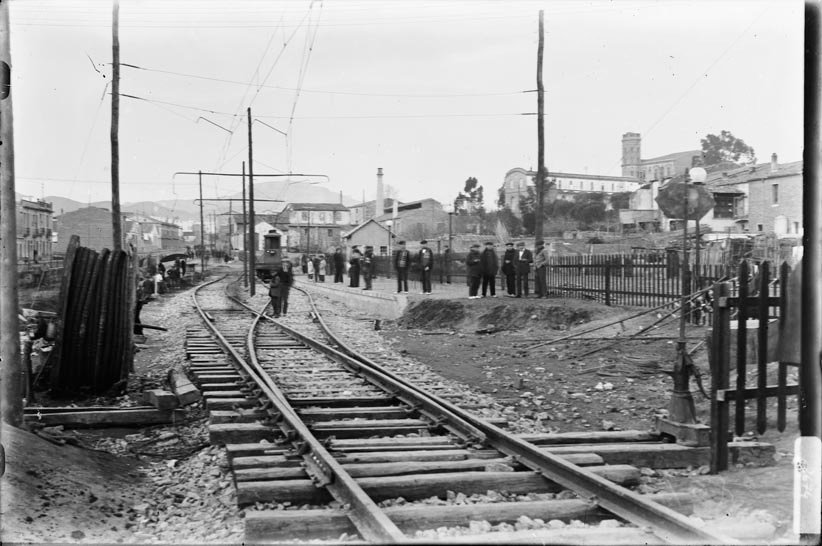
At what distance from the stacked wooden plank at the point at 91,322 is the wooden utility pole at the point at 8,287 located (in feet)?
7.86

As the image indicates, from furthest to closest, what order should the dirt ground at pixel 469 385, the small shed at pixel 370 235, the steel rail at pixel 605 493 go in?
the small shed at pixel 370 235 → the dirt ground at pixel 469 385 → the steel rail at pixel 605 493

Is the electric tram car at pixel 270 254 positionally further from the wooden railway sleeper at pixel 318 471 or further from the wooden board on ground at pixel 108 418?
the wooden railway sleeper at pixel 318 471

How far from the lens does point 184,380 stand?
8.80 meters

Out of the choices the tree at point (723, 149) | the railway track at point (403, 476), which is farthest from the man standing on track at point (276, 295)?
the tree at point (723, 149)

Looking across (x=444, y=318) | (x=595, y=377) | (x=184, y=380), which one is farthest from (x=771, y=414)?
(x=444, y=318)

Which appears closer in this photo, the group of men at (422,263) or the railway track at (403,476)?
the railway track at (403,476)

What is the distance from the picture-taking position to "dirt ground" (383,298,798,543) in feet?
15.1

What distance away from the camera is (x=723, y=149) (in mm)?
65438

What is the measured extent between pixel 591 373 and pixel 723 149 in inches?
2445

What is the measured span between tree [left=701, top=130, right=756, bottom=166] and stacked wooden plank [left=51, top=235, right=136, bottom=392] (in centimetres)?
6161

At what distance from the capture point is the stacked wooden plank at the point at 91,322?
28.0 feet

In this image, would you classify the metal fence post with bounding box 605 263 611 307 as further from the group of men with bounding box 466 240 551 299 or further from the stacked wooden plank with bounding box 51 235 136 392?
the stacked wooden plank with bounding box 51 235 136 392

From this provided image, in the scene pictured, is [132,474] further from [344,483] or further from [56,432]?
[344,483]

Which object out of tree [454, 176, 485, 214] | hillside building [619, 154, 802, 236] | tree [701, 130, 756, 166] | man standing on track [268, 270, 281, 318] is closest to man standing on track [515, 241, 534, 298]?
hillside building [619, 154, 802, 236]
